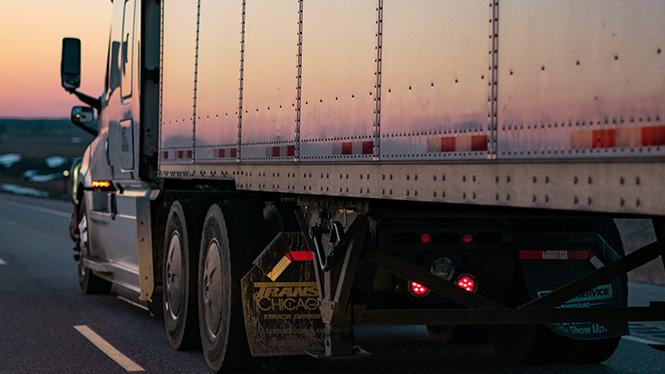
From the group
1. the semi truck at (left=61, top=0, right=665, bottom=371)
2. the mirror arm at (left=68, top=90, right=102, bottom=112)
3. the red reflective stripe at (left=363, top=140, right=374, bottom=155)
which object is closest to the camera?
the semi truck at (left=61, top=0, right=665, bottom=371)

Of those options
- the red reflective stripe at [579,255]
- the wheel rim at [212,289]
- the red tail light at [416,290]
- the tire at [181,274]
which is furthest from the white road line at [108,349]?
the red reflective stripe at [579,255]

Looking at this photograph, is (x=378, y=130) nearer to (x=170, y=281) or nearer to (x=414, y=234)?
(x=414, y=234)

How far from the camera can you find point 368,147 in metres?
6.84

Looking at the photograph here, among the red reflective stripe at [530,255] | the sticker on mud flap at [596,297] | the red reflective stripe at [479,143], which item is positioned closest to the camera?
the red reflective stripe at [479,143]

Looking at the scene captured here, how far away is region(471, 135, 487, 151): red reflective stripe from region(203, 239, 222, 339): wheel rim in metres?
3.84

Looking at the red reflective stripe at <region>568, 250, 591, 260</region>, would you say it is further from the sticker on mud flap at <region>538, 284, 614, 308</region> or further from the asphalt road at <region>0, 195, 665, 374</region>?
the asphalt road at <region>0, 195, 665, 374</region>

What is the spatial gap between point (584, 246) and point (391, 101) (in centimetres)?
264

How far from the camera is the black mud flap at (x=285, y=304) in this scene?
28.1 ft

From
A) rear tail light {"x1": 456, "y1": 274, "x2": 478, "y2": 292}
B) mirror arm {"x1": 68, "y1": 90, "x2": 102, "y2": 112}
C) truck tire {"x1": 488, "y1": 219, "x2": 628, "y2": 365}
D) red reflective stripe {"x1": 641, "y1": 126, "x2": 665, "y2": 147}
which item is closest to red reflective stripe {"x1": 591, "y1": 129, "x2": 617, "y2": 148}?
red reflective stripe {"x1": 641, "y1": 126, "x2": 665, "y2": 147}

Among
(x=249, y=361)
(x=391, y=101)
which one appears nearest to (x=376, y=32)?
(x=391, y=101)

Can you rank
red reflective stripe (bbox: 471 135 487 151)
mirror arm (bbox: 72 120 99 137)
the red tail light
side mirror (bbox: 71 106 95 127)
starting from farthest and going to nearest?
mirror arm (bbox: 72 120 99 137)
side mirror (bbox: 71 106 95 127)
the red tail light
red reflective stripe (bbox: 471 135 487 151)

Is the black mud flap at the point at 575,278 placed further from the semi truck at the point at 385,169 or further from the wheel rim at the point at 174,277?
the wheel rim at the point at 174,277

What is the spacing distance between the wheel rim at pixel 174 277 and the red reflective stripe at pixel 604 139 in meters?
5.82

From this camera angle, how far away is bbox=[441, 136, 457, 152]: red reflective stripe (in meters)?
5.90
